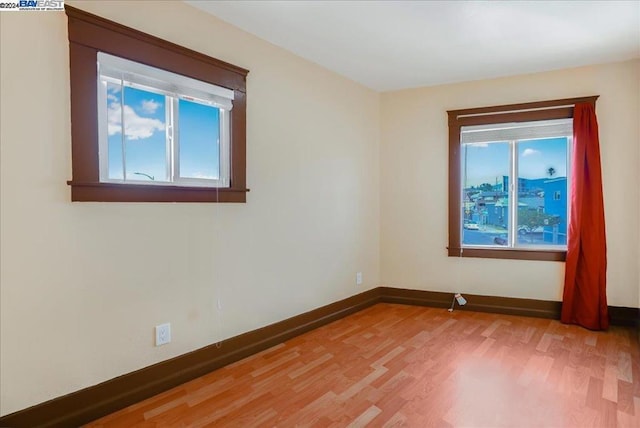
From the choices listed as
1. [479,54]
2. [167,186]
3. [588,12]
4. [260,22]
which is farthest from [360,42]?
[167,186]

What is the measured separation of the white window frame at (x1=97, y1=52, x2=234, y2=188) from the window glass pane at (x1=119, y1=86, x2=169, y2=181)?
30mm

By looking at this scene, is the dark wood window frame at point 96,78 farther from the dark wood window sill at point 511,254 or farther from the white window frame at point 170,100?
the dark wood window sill at point 511,254

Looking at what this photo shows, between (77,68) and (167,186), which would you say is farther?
(167,186)

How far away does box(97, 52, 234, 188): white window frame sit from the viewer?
216 centimetres

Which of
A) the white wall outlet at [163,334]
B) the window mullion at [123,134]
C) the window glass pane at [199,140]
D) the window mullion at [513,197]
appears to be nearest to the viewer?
the window mullion at [123,134]

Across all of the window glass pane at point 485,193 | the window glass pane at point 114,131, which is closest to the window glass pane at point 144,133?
the window glass pane at point 114,131

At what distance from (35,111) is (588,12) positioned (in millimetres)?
3627

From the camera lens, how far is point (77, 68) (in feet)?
6.64

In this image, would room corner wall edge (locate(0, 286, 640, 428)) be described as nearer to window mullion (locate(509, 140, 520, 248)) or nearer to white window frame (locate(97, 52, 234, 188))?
window mullion (locate(509, 140, 520, 248))

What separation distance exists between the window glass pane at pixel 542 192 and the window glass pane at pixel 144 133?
3715 mm

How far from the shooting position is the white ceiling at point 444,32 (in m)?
2.65

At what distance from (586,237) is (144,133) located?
4.08 m

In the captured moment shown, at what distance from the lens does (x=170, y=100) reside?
8.30ft

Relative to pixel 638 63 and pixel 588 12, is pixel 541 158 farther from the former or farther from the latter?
pixel 588 12
